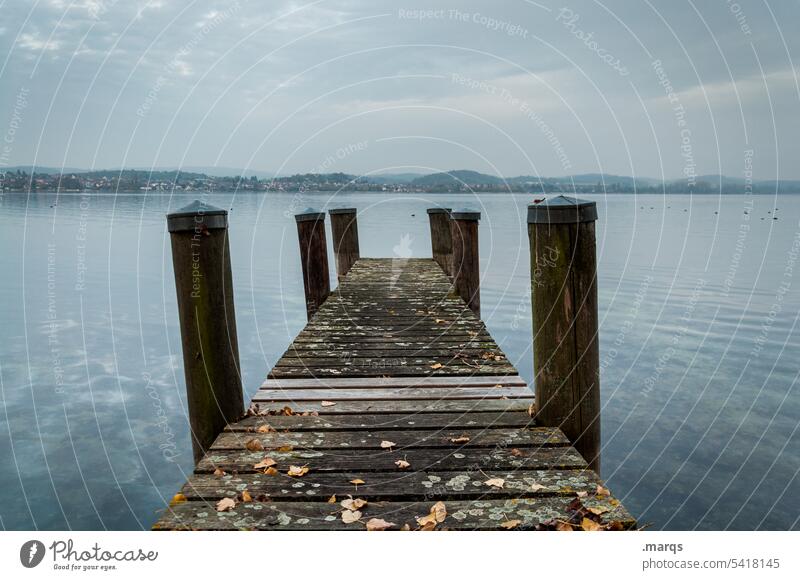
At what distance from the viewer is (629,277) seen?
25.1 meters

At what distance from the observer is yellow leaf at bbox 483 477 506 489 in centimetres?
314

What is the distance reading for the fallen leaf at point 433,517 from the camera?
2777mm

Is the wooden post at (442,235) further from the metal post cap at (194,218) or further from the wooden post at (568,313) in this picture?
the metal post cap at (194,218)

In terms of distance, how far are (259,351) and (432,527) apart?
1488 cm

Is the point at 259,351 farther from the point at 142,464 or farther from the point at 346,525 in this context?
the point at 346,525

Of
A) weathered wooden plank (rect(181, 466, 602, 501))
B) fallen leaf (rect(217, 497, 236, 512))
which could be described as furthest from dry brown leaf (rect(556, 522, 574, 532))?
fallen leaf (rect(217, 497, 236, 512))

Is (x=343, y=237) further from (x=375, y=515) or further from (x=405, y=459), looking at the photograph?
(x=375, y=515)

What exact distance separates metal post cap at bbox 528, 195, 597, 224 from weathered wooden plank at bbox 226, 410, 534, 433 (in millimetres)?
1384

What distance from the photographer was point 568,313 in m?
3.68

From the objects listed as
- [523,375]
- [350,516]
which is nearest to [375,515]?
[350,516]

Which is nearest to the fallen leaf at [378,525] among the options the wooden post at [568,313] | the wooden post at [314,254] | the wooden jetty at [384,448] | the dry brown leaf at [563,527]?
the wooden jetty at [384,448]

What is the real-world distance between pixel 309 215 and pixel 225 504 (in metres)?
7.35

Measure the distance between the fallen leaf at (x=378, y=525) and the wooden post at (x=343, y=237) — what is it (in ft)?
32.2

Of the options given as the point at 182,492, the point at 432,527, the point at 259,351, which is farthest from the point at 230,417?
the point at 259,351
